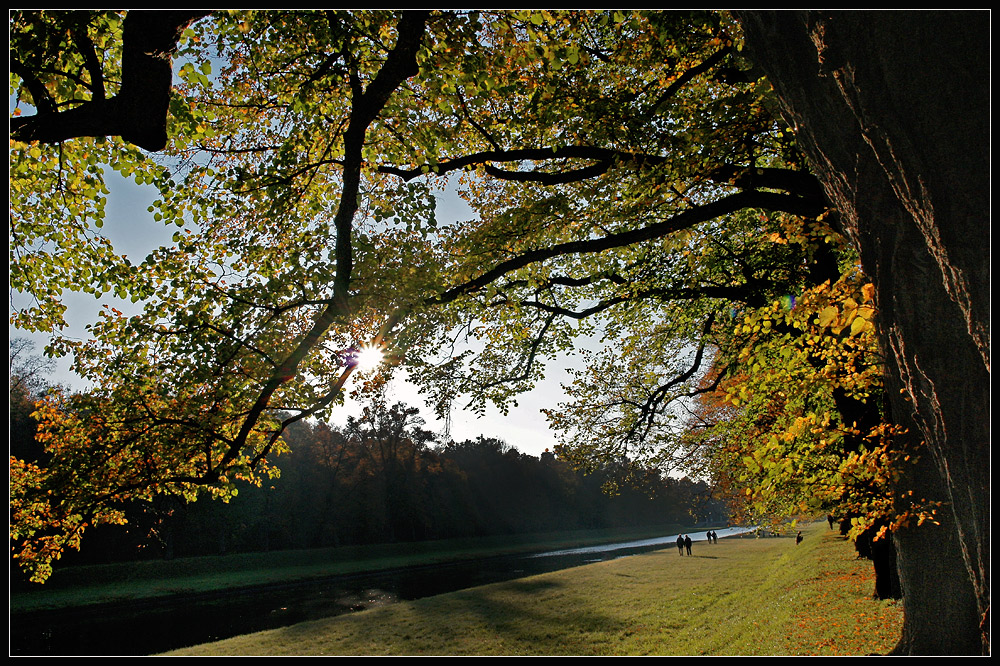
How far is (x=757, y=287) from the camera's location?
31.3ft

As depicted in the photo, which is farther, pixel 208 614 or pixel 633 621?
pixel 208 614

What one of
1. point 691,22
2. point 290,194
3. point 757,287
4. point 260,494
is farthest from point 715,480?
point 260,494

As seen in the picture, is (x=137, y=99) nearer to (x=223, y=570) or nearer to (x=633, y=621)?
(x=633, y=621)

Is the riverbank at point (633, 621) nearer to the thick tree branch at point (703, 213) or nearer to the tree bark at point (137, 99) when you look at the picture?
the thick tree branch at point (703, 213)

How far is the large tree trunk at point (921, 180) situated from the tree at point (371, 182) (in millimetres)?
3572

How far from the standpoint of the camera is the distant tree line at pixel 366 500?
40.5 meters

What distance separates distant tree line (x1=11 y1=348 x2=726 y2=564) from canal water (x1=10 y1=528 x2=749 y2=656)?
5.56 m

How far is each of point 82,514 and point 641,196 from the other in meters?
9.70

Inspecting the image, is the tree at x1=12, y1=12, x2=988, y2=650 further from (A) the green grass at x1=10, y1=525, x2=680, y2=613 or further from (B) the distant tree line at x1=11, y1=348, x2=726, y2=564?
(B) the distant tree line at x1=11, y1=348, x2=726, y2=564

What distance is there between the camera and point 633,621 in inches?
541

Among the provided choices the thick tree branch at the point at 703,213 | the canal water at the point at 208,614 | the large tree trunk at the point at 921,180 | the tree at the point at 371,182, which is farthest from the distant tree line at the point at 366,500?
the large tree trunk at the point at 921,180

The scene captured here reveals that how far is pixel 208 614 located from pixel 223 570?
60.9ft

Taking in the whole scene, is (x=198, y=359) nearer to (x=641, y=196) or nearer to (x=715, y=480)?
(x=641, y=196)

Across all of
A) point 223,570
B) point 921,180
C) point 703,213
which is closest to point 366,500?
point 223,570
